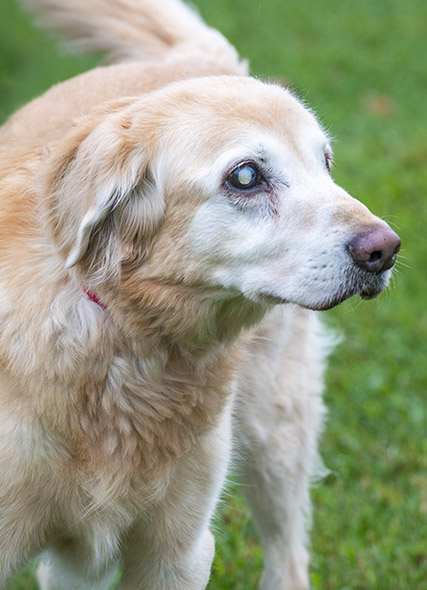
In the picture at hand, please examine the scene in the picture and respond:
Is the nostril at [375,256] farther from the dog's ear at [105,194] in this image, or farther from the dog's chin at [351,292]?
the dog's ear at [105,194]

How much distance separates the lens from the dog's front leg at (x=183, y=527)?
10.8 ft

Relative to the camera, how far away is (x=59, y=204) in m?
2.92

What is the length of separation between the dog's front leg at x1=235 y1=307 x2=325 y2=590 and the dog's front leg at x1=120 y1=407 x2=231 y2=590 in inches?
27.6

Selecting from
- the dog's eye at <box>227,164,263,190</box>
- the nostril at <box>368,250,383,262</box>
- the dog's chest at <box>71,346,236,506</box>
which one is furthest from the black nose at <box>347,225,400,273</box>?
the dog's chest at <box>71,346,236,506</box>

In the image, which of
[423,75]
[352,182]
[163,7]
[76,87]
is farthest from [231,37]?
[76,87]

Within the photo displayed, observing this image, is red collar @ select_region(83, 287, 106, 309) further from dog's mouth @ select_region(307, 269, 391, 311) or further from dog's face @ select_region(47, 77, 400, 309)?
dog's mouth @ select_region(307, 269, 391, 311)

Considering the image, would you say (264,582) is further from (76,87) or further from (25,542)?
(76,87)

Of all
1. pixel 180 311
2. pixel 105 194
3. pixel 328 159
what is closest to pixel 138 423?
pixel 180 311

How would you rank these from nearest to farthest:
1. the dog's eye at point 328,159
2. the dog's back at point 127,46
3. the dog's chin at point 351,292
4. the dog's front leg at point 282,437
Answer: the dog's chin at point 351,292, the dog's eye at point 328,159, the dog's back at point 127,46, the dog's front leg at point 282,437

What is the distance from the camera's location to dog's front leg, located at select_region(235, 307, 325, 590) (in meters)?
4.20

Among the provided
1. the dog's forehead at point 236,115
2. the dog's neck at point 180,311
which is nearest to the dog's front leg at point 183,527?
the dog's neck at point 180,311

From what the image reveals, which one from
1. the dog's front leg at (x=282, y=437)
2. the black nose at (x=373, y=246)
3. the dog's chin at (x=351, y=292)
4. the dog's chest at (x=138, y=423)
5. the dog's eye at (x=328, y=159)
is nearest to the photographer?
the black nose at (x=373, y=246)

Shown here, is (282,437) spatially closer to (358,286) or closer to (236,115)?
(358,286)

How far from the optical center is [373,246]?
272 cm
